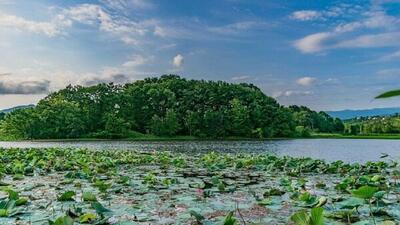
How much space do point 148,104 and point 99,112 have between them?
9.51 metres

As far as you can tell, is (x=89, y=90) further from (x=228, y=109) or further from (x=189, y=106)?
(x=228, y=109)

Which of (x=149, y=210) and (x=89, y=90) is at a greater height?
(x=89, y=90)

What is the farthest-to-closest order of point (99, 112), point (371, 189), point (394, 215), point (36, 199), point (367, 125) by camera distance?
point (367, 125) → point (99, 112) → point (36, 199) → point (394, 215) → point (371, 189)

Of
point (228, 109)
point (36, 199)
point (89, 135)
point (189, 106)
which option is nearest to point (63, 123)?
point (89, 135)

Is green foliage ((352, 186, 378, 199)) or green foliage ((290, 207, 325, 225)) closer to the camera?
green foliage ((290, 207, 325, 225))

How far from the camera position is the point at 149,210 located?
242 inches

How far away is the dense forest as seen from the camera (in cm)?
6994

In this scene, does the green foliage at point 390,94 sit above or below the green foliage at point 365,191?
above

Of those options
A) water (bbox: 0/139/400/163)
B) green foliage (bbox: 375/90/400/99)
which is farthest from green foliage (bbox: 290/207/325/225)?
water (bbox: 0/139/400/163)

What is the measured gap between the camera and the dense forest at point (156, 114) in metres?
69.9

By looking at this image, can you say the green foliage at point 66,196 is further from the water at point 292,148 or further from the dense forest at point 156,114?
the dense forest at point 156,114

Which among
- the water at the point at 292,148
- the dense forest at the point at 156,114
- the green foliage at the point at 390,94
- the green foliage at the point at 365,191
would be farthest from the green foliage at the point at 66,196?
the dense forest at the point at 156,114

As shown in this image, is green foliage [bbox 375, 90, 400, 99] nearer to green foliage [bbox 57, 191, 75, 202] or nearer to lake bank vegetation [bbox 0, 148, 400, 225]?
lake bank vegetation [bbox 0, 148, 400, 225]

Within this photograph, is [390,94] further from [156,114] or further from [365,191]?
[156,114]
